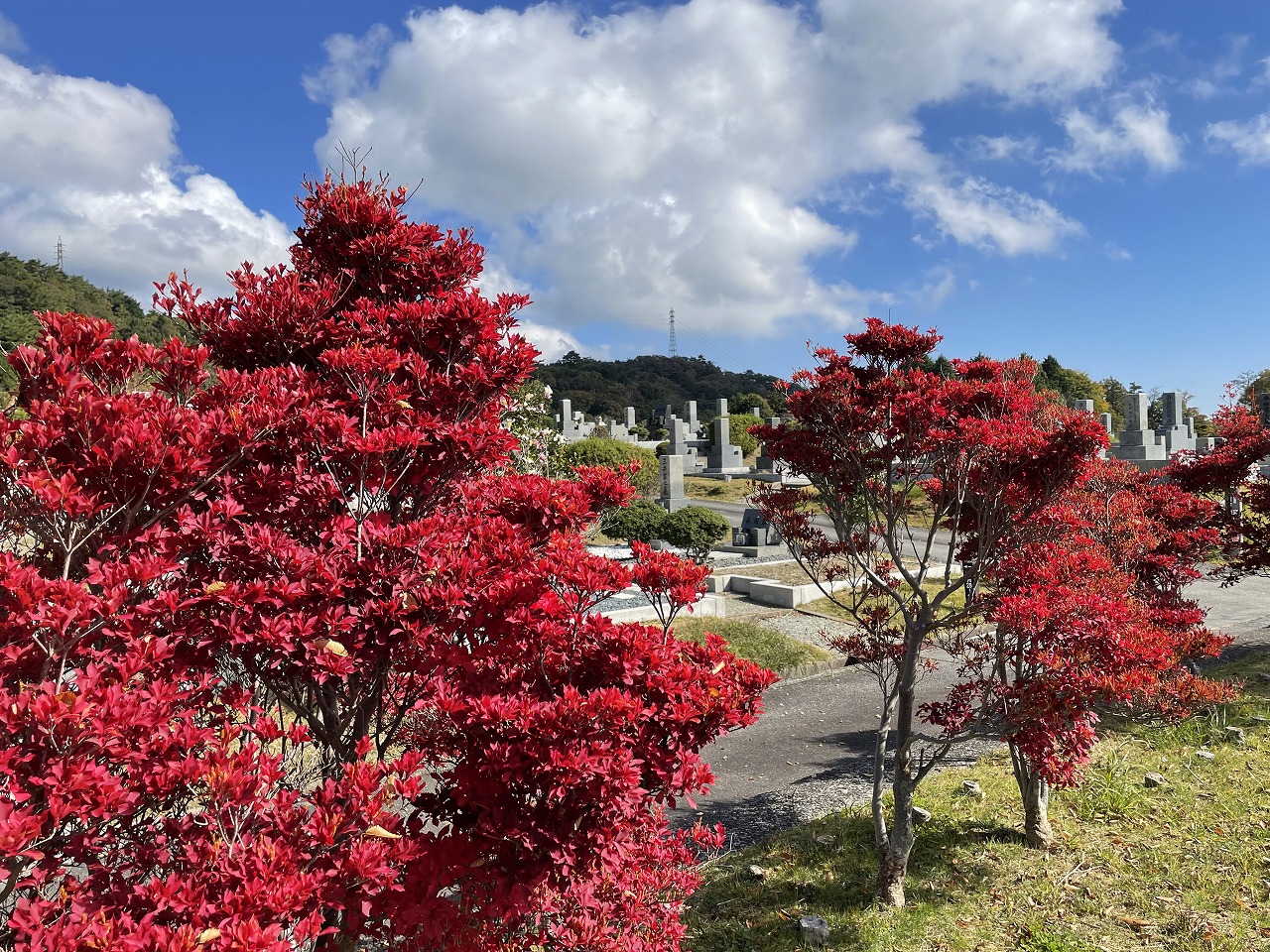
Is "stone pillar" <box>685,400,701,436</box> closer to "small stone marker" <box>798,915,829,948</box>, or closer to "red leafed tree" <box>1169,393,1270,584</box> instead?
"red leafed tree" <box>1169,393,1270,584</box>

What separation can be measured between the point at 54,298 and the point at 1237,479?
221 ft

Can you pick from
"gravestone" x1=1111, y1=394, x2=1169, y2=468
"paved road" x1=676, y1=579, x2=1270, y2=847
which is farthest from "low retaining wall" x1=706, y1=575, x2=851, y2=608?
"gravestone" x1=1111, y1=394, x2=1169, y2=468

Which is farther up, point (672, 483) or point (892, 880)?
point (672, 483)

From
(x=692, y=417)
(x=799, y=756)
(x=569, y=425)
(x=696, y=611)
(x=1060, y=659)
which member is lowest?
(x=799, y=756)

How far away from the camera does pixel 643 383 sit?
331 ft

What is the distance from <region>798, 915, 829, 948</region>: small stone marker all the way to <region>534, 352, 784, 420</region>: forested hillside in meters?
63.6

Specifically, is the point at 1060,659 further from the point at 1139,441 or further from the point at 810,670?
the point at 1139,441

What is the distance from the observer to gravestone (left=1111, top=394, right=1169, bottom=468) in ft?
84.7

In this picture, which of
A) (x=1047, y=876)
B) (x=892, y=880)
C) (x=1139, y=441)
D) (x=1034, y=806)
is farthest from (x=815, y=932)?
(x=1139, y=441)

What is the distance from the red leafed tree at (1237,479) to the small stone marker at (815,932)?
27.5 feet

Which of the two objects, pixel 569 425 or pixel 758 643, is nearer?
pixel 758 643

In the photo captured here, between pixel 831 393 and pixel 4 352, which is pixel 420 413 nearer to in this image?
pixel 4 352

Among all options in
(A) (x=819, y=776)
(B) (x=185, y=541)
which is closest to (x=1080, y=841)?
(A) (x=819, y=776)

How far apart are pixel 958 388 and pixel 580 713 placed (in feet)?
13.2
